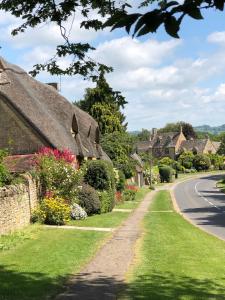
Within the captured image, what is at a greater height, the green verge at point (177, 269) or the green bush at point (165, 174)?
the green bush at point (165, 174)

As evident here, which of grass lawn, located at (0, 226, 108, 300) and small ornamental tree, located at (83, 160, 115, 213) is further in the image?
small ornamental tree, located at (83, 160, 115, 213)

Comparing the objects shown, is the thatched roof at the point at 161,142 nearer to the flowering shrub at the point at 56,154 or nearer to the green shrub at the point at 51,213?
the flowering shrub at the point at 56,154

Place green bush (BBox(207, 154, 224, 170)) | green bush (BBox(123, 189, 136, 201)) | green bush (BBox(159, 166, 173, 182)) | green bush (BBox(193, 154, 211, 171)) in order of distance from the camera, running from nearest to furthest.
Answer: green bush (BBox(123, 189, 136, 201))
green bush (BBox(159, 166, 173, 182))
green bush (BBox(193, 154, 211, 171))
green bush (BBox(207, 154, 224, 170))

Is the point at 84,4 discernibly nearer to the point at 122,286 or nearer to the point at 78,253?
the point at 122,286

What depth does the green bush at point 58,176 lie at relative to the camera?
81.0 ft

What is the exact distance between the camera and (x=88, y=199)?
28047mm

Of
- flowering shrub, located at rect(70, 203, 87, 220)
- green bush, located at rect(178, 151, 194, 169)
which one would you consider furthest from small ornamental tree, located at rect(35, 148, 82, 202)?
green bush, located at rect(178, 151, 194, 169)

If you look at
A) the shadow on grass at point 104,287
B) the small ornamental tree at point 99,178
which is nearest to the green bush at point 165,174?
the small ornamental tree at point 99,178

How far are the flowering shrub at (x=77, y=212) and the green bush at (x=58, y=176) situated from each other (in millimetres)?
383

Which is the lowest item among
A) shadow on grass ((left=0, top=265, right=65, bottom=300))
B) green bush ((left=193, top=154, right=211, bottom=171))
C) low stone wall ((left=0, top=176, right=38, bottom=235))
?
shadow on grass ((left=0, top=265, right=65, bottom=300))

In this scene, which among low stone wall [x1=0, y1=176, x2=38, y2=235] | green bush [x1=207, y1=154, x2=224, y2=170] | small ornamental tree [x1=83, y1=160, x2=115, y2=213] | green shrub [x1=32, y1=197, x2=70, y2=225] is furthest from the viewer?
green bush [x1=207, y1=154, x2=224, y2=170]

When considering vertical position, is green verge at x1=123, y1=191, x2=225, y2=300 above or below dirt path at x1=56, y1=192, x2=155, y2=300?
below

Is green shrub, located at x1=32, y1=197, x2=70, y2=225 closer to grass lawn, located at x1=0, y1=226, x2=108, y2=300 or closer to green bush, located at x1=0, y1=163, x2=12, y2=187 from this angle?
grass lawn, located at x1=0, y1=226, x2=108, y2=300

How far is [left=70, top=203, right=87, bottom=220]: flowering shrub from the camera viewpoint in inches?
995
